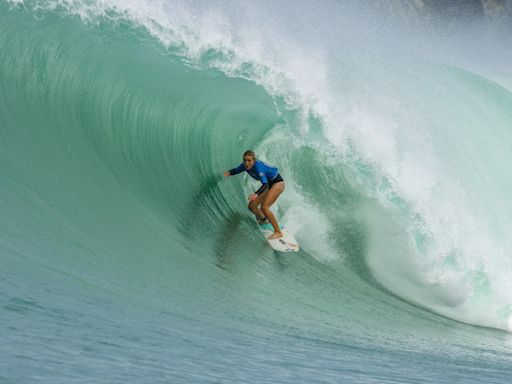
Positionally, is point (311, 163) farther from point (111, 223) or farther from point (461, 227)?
point (111, 223)

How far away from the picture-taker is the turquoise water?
132 inches

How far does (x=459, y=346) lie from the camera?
5.46 m

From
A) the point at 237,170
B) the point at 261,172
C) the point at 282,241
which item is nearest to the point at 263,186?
the point at 261,172

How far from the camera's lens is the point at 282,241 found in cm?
716

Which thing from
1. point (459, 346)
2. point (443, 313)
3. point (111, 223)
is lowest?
point (111, 223)

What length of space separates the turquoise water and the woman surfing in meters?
0.26

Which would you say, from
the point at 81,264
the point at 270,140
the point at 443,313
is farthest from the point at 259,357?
the point at 270,140

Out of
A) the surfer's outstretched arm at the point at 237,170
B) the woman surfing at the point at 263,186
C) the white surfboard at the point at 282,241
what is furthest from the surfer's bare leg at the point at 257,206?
the surfer's outstretched arm at the point at 237,170

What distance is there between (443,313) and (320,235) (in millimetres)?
1580

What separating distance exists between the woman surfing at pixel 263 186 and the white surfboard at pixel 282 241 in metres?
0.05

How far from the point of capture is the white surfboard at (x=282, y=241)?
709cm

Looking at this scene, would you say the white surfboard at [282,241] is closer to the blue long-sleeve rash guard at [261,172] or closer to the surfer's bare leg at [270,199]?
the surfer's bare leg at [270,199]

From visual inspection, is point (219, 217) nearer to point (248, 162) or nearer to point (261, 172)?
point (261, 172)

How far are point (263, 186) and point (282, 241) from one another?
73 cm
